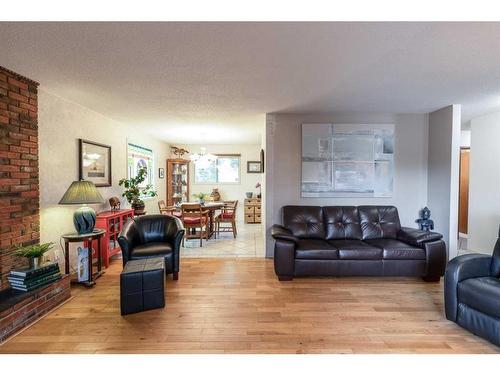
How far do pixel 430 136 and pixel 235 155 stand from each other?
517 centimetres

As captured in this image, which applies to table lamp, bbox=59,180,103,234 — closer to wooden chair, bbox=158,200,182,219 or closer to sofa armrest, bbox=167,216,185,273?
sofa armrest, bbox=167,216,185,273

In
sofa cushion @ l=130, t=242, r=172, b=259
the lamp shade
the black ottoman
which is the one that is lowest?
the black ottoman

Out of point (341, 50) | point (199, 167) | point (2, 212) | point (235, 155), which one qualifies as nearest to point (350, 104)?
point (341, 50)

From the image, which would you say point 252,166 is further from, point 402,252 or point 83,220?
point 83,220

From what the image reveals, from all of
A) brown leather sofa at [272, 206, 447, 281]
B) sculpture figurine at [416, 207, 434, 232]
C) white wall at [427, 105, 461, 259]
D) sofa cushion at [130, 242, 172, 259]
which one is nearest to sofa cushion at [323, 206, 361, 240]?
brown leather sofa at [272, 206, 447, 281]

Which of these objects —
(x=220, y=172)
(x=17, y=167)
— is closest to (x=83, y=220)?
(x=17, y=167)

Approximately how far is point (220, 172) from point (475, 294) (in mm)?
6791

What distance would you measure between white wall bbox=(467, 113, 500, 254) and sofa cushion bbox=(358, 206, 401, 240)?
1716 mm

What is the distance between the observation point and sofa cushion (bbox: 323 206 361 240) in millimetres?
3695

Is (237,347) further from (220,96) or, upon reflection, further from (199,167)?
(199,167)

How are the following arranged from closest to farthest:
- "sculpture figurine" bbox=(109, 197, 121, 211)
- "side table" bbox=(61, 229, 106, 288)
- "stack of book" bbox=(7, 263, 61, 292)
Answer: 1. "stack of book" bbox=(7, 263, 61, 292)
2. "side table" bbox=(61, 229, 106, 288)
3. "sculpture figurine" bbox=(109, 197, 121, 211)

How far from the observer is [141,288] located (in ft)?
8.01

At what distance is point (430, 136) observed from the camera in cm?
411

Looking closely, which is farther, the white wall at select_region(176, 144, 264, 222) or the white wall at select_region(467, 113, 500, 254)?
the white wall at select_region(176, 144, 264, 222)
